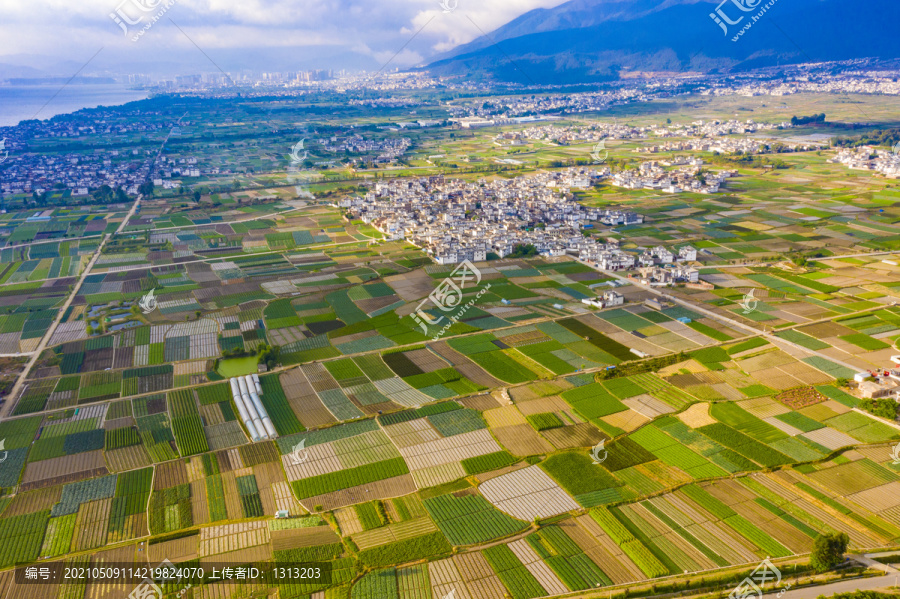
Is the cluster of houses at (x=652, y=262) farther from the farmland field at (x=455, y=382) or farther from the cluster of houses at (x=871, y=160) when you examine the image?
the cluster of houses at (x=871, y=160)

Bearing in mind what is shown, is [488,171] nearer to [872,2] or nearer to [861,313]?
[861,313]

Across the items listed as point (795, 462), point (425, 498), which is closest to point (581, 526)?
point (425, 498)

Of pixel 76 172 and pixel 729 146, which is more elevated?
pixel 76 172

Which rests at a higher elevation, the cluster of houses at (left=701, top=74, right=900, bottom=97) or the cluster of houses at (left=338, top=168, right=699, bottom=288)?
the cluster of houses at (left=701, top=74, right=900, bottom=97)

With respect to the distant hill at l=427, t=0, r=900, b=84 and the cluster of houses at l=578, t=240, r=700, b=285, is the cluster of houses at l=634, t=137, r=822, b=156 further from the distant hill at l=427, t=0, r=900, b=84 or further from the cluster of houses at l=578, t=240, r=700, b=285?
the distant hill at l=427, t=0, r=900, b=84

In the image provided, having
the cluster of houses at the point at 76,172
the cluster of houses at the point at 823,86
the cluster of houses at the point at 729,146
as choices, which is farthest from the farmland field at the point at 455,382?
the cluster of houses at the point at 823,86

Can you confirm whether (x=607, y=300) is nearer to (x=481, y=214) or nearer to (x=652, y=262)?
Answer: (x=652, y=262)

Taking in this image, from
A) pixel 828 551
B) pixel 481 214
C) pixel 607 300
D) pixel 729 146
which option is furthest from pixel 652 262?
pixel 729 146

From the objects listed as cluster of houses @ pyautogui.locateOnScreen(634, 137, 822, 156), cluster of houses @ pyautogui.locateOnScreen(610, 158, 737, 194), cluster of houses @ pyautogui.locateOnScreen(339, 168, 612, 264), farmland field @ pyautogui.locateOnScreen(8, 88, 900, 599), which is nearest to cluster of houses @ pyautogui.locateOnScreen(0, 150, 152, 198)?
farmland field @ pyautogui.locateOnScreen(8, 88, 900, 599)
